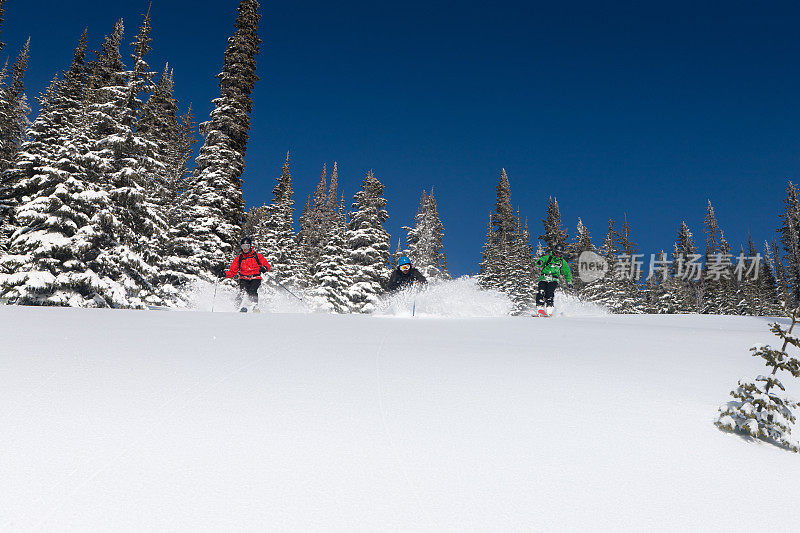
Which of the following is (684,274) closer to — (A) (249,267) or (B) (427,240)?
(B) (427,240)

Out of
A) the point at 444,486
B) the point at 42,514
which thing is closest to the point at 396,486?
the point at 444,486

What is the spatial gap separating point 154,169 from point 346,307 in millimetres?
14418

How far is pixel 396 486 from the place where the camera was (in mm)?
2639

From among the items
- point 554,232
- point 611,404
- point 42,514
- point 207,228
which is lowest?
point 42,514

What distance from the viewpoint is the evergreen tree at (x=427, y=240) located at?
47503 mm

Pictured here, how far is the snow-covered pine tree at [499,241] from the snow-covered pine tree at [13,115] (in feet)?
135

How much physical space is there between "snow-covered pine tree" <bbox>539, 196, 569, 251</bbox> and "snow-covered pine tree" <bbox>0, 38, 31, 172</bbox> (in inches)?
2043

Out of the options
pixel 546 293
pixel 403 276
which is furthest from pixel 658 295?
pixel 403 276

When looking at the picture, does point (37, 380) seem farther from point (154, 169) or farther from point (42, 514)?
point (154, 169)

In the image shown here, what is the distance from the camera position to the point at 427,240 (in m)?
50.8

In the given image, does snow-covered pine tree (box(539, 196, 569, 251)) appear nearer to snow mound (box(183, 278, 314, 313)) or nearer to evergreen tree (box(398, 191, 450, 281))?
evergreen tree (box(398, 191, 450, 281))

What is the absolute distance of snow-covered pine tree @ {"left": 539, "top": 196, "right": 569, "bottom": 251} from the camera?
190 feet

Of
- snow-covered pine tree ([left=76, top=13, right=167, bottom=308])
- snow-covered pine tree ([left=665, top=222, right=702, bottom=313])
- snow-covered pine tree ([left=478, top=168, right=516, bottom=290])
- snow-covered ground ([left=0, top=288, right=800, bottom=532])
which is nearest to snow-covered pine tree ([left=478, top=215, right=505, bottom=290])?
snow-covered pine tree ([left=478, top=168, right=516, bottom=290])

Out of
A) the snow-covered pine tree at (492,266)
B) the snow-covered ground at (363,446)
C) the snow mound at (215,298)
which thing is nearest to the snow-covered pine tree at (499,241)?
the snow-covered pine tree at (492,266)
